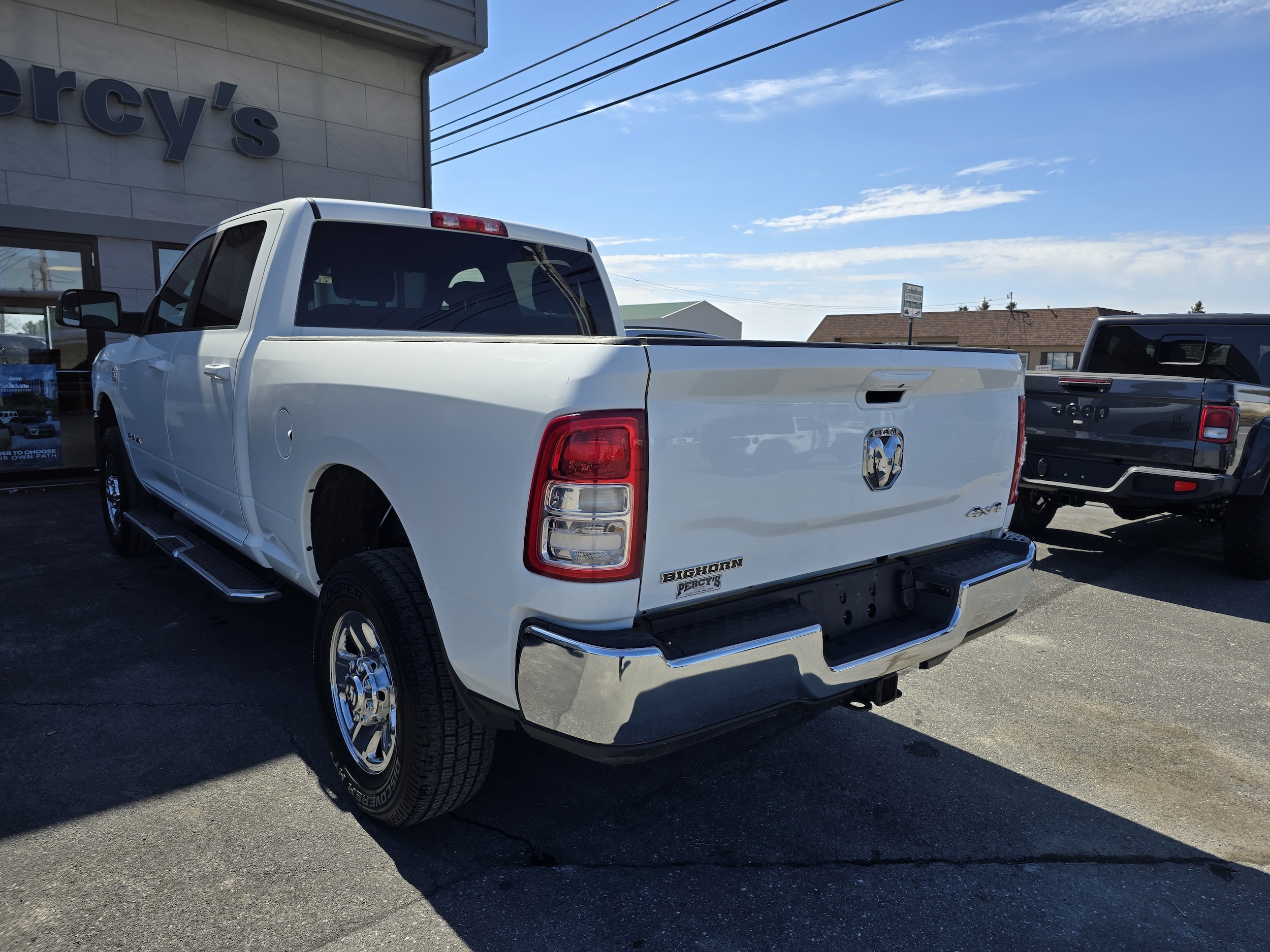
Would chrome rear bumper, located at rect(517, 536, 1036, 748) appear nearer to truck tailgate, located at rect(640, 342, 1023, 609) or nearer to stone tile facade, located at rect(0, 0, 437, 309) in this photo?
truck tailgate, located at rect(640, 342, 1023, 609)

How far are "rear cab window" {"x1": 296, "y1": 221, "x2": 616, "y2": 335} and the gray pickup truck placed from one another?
4145 millimetres

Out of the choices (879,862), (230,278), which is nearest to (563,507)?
(879,862)

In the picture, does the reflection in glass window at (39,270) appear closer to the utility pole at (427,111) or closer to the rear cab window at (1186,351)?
the utility pole at (427,111)

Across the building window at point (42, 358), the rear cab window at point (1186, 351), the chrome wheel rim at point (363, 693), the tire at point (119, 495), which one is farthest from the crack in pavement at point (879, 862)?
the building window at point (42, 358)

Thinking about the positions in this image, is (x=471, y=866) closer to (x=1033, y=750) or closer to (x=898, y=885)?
(x=898, y=885)

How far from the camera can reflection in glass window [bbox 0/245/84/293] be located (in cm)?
889

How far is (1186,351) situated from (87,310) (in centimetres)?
851

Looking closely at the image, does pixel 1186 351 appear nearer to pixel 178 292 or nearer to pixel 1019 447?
pixel 1019 447

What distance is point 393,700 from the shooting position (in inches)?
101

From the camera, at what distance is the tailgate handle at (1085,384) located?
612 cm

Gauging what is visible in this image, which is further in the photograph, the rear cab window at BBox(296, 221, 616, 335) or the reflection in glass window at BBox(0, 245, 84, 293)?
the reflection in glass window at BBox(0, 245, 84, 293)

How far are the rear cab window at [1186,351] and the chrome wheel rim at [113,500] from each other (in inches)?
316

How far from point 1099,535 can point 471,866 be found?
711cm

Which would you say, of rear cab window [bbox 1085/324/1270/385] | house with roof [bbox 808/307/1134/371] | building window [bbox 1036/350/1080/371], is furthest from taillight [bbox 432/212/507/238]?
building window [bbox 1036/350/1080/371]
